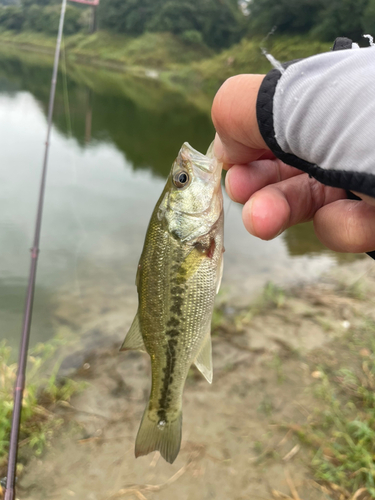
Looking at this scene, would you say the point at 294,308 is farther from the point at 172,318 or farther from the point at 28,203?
the point at 28,203

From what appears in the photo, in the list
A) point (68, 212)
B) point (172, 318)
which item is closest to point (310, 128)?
point (172, 318)

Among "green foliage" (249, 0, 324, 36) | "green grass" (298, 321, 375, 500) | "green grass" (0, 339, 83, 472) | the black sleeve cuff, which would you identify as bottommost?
"green grass" (0, 339, 83, 472)

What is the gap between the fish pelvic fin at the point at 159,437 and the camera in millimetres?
1730

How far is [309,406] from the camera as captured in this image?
3.31 m

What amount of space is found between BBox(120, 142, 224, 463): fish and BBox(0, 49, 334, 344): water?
257mm

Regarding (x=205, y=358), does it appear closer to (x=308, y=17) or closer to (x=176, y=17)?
(x=308, y=17)

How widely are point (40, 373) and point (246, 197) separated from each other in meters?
3.10

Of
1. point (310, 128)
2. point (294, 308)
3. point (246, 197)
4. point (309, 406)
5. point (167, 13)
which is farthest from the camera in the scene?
point (167, 13)

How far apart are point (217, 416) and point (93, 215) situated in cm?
554

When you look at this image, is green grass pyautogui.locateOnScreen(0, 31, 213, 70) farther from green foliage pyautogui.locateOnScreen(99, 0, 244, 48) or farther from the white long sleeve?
the white long sleeve

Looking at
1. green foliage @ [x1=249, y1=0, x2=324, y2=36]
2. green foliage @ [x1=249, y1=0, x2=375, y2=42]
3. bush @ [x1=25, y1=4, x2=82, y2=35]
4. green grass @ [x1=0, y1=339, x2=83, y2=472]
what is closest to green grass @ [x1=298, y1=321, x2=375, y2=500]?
green grass @ [x1=0, y1=339, x2=83, y2=472]

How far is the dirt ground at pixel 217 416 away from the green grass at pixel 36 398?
4.6 inches

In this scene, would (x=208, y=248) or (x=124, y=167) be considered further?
(x=124, y=167)

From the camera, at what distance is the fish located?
66.1 inches
